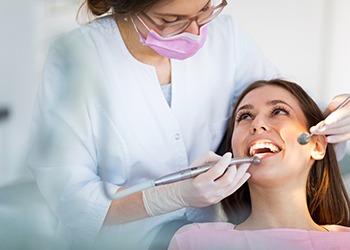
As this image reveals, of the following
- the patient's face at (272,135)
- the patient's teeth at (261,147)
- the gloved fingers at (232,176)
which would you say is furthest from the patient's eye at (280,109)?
the gloved fingers at (232,176)

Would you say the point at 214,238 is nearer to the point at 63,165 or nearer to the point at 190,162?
the point at 190,162

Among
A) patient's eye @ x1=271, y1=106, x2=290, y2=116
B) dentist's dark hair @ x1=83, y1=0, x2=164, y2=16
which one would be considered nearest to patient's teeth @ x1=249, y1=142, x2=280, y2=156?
patient's eye @ x1=271, y1=106, x2=290, y2=116

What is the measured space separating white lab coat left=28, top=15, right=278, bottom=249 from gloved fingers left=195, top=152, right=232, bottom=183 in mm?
169

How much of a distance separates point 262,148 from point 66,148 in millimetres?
457

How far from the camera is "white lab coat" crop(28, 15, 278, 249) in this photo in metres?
1.52

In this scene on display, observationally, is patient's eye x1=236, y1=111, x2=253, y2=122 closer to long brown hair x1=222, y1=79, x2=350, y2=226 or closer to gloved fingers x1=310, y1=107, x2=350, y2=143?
long brown hair x1=222, y1=79, x2=350, y2=226

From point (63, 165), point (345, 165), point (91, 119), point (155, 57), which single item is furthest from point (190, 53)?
point (345, 165)

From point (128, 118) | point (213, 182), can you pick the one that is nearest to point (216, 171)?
point (213, 182)

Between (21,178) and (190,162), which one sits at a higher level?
(21,178)

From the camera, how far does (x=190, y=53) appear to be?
5.13 ft

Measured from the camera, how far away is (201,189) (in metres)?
1.53

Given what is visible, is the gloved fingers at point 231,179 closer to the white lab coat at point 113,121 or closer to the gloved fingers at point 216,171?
the gloved fingers at point 216,171

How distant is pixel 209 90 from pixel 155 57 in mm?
177

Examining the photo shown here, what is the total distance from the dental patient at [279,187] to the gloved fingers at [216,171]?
0.13 meters
